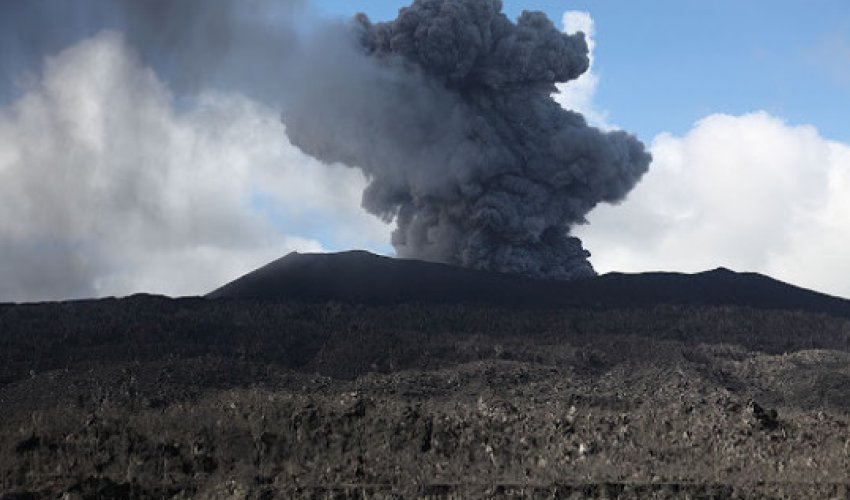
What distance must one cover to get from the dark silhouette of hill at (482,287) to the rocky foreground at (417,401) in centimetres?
491

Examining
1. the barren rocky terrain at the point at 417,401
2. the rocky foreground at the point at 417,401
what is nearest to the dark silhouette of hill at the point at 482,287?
the barren rocky terrain at the point at 417,401

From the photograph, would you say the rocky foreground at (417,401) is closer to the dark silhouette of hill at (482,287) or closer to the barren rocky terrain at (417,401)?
the barren rocky terrain at (417,401)

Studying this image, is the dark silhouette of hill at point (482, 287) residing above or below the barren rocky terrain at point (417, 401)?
above

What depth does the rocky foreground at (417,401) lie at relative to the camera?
38469 mm

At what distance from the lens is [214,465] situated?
1578 inches

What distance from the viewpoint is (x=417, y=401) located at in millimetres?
56312

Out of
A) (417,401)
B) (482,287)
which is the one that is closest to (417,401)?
(417,401)

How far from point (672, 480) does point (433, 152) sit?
74.2 metres

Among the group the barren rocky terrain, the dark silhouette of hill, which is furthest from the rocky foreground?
the dark silhouette of hill

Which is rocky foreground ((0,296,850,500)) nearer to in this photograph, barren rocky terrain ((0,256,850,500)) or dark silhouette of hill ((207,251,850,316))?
barren rocky terrain ((0,256,850,500))

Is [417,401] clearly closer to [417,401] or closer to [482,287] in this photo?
[417,401]

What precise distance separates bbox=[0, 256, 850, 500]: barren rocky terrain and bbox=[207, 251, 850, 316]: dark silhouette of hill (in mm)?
4435

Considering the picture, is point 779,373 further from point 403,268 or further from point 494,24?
point 494,24

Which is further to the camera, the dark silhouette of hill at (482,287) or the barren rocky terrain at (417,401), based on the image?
the dark silhouette of hill at (482,287)
